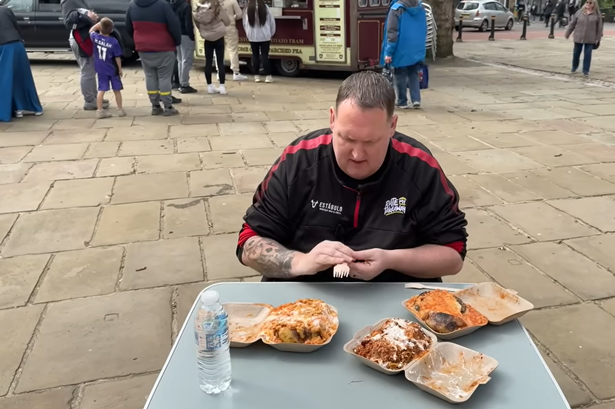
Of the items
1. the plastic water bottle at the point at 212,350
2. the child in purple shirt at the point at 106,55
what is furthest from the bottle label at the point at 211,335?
the child in purple shirt at the point at 106,55

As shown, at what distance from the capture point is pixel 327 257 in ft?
5.79

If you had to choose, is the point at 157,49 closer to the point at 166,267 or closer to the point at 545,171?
the point at 166,267

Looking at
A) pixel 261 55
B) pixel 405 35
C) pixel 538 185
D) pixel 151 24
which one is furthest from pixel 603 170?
pixel 261 55

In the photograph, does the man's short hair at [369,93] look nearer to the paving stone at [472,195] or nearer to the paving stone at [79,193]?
the paving stone at [472,195]

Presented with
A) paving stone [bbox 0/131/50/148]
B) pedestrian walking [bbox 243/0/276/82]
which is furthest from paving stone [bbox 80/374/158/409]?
pedestrian walking [bbox 243/0/276/82]

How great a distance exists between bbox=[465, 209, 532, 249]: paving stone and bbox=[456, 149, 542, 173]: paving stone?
4.19 ft

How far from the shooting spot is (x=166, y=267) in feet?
11.8

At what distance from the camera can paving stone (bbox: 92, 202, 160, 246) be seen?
401cm

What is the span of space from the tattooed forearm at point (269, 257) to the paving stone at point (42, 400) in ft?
3.73

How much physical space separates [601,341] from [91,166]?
16.1 ft

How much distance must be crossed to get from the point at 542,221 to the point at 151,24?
18.0 feet

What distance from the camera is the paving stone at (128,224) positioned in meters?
4.01

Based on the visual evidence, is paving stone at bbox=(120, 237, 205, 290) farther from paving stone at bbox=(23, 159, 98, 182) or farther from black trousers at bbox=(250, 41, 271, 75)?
black trousers at bbox=(250, 41, 271, 75)

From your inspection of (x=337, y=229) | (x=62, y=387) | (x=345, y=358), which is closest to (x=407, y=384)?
(x=345, y=358)
